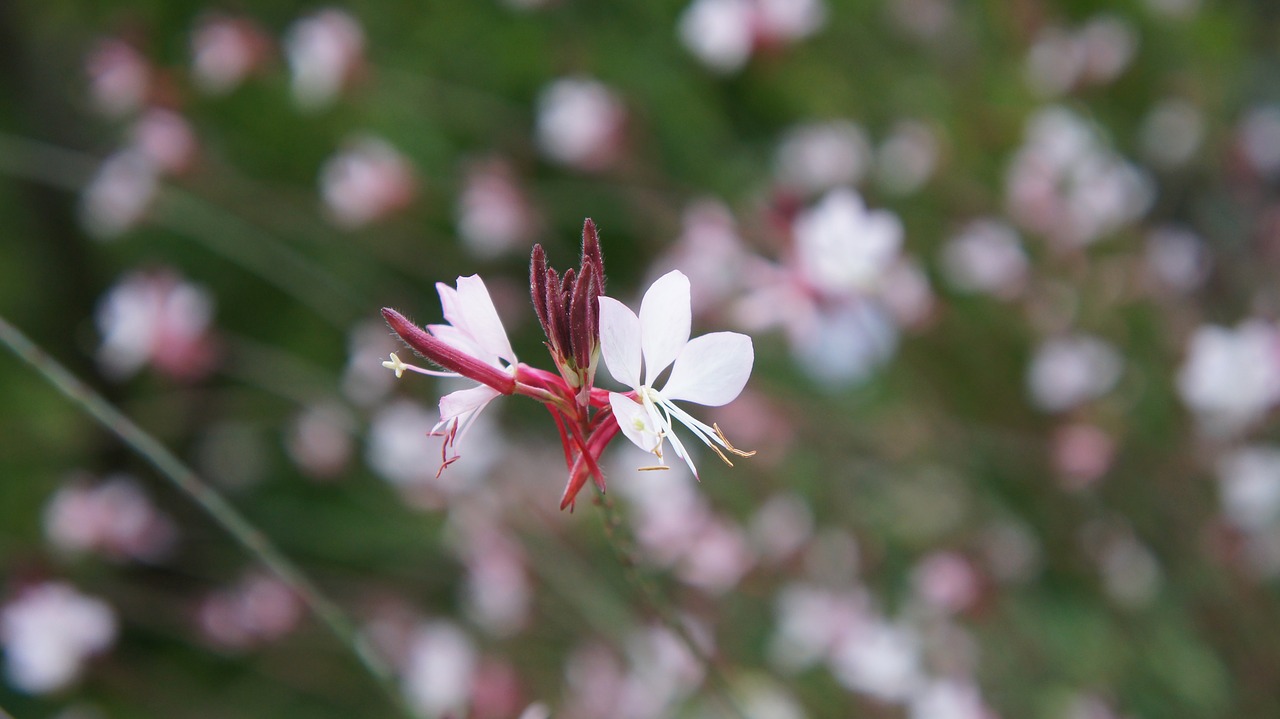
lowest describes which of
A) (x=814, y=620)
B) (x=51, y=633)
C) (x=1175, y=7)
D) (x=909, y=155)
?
(x=51, y=633)

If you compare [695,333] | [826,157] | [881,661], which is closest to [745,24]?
[826,157]

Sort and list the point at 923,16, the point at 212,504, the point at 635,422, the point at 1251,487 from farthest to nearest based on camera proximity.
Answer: the point at 923,16 → the point at 1251,487 → the point at 212,504 → the point at 635,422

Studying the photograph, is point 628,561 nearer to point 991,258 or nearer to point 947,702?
point 947,702

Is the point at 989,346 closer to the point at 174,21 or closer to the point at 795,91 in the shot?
the point at 795,91

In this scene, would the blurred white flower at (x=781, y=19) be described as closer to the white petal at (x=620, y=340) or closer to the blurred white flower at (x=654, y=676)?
the blurred white flower at (x=654, y=676)

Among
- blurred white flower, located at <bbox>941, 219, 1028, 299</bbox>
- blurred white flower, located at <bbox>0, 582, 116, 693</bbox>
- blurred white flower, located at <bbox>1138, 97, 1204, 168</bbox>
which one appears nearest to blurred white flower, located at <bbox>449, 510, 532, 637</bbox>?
blurred white flower, located at <bbox>0, 582, 116, 693</bbox>

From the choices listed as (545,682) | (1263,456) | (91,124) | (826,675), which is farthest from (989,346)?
(91,124)

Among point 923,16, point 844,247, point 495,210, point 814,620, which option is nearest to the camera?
point 844,247

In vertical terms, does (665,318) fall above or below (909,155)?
below
